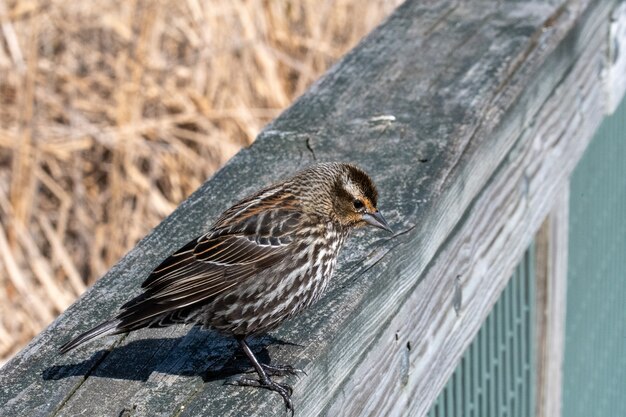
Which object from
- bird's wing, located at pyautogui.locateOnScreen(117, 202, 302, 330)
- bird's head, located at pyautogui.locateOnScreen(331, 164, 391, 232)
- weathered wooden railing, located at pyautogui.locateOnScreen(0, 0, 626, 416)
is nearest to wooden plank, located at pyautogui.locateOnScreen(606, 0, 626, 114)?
weathered wooden railing, located at pyautogui.locateOnScreen(0, 0, 626, 416)

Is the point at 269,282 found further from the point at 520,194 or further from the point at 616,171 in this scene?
the point at 616,171

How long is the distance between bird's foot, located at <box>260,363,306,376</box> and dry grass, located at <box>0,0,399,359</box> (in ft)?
12.4

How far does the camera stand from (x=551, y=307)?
294 centimetres

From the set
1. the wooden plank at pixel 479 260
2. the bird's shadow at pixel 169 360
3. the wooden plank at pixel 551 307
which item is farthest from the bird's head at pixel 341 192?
the wooden plank at pixel 551 307

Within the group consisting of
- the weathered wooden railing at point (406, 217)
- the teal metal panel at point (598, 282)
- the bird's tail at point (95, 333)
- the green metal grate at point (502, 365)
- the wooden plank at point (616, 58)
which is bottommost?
the teal metal panel at point (598, 282)

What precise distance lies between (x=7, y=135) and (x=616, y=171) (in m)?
3.34

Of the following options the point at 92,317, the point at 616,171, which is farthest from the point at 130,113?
the point at 92,317

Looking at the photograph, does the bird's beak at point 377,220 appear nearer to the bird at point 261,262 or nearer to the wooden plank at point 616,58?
the bird at point 261,262

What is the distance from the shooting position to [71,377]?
1685 millimetres

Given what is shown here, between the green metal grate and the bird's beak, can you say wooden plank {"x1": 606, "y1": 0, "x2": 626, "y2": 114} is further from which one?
the bird's beak

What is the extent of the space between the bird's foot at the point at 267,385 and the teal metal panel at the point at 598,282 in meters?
1.74

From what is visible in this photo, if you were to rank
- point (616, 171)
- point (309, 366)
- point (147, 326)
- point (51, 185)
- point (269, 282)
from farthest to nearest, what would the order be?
point (51, 185) < point (616, 171) < point (269, 282) < point (147, 326) < point (309, 366)

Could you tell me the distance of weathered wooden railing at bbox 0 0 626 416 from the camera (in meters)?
1.69

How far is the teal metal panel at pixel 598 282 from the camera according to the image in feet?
10.8
